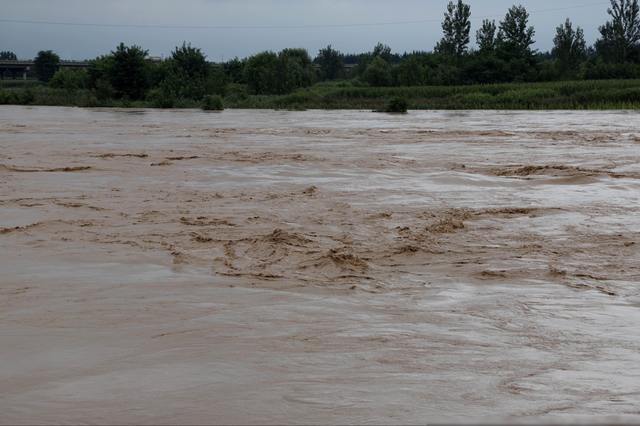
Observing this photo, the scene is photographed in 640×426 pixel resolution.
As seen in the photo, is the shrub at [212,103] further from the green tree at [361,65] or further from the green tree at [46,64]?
the green tree at [46,64]

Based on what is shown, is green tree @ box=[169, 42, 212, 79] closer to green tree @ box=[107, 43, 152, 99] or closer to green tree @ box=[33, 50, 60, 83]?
green tree @ box=[107, 43, 152, 99]

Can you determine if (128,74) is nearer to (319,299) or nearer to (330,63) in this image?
(319,299)

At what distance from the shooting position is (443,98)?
47.3 metres

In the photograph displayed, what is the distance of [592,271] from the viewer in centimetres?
506

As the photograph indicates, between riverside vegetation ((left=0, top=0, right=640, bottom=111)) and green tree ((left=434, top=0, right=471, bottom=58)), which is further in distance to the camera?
green tree ((left=434, top=0, right=471, bottom=58))

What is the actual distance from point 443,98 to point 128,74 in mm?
25601

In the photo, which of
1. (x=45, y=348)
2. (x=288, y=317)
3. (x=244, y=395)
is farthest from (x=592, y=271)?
(x=45, y=348)

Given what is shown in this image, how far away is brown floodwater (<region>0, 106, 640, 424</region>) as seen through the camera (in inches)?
111

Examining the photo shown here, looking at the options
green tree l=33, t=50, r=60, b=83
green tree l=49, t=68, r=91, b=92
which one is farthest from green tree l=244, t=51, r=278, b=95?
green tree l=33, t=50, r=60, b=83

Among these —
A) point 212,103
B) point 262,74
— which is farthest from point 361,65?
point 212,103

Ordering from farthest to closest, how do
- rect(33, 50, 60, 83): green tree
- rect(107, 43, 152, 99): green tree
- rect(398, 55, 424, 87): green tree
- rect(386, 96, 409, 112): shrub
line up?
1. rect(33, 50, 60, 83): green tree
2. rect(398, 55, 424, 87): green tree
3. rect(107, 43, 152, 99): green tree
4. rect(386, 96, 409, 112): shrub

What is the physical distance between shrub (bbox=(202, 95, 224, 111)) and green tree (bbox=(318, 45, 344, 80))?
87.2m

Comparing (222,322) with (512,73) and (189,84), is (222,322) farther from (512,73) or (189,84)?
(512,73)

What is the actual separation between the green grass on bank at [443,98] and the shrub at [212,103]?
396 centimetres
